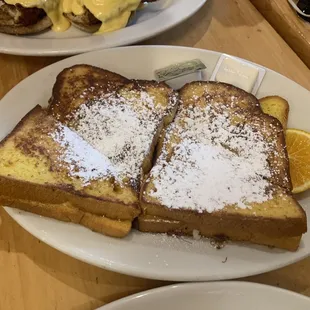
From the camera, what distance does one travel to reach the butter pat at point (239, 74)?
1422 mm

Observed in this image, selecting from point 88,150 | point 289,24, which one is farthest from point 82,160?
point 289,24

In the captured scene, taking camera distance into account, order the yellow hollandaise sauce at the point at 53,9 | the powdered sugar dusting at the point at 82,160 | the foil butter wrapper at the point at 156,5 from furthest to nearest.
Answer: the foil butter wrapper at the point at 156,5
the yellow hollandaise sauce at the point at 53,9
the powdered sugar dusting at the point at 82,160

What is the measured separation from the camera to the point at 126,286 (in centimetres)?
113

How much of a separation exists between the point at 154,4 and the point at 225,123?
73 cm

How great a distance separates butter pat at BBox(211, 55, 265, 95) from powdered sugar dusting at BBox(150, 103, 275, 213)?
192 millimetres

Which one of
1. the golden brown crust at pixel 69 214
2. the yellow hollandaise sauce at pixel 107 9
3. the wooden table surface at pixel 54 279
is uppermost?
the yellow hollandaise sauce at pixel 107 9

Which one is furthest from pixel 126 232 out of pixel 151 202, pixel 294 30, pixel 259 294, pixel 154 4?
pixel 294 30

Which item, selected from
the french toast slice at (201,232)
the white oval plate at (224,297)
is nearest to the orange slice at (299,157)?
the french toast slice at (201,232)

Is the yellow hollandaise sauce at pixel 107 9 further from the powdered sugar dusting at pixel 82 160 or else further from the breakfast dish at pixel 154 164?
the powdered sugar dusting at pixel 82 160

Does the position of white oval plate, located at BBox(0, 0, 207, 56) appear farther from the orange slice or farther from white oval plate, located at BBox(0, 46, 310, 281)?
the orange slice

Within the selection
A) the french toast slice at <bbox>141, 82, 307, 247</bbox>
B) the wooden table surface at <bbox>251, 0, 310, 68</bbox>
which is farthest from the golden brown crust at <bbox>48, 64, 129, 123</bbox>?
the wooden table surface at <bbox>251, 0, 310, 68</bbox>

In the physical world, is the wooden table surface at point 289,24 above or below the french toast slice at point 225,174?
above

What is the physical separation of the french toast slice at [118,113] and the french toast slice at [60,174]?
0.08ft

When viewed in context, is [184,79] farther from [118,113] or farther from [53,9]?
[53,9]
